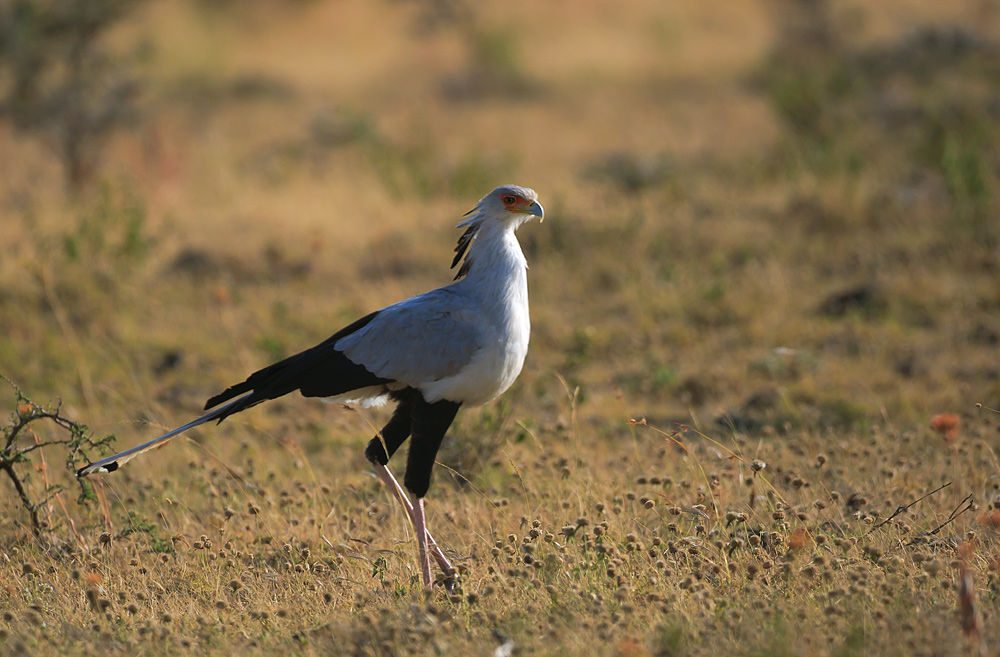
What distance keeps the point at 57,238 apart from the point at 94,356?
1883mm

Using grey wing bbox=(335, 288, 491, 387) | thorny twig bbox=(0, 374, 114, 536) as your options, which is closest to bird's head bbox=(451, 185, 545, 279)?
grey wing bbox=(335, 288, 491, 387)

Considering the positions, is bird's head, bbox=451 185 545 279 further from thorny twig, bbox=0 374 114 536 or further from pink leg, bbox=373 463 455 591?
thorny twig, bbox=0 374 114 536

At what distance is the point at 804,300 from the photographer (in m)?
7.40

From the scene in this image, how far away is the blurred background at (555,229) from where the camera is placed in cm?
618

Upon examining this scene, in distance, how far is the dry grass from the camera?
10.7 ft

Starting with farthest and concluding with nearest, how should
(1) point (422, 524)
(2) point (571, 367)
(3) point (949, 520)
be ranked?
(2) point (571, 367) < (1) point (422, 524) < (3) point (949, 520)

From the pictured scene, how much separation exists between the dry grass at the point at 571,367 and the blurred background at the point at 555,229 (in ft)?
0.15

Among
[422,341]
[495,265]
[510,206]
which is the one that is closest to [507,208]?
[510,206]

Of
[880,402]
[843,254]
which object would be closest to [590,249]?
[843,254]

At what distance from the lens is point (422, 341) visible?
12.3 ft

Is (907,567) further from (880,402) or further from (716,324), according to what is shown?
(716,324)

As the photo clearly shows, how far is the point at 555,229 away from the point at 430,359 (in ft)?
16.8

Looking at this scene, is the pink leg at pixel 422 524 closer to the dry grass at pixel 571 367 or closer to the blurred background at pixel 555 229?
the dry grass at pixel 571 367

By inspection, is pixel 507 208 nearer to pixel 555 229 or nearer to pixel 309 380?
pixel 309 380
